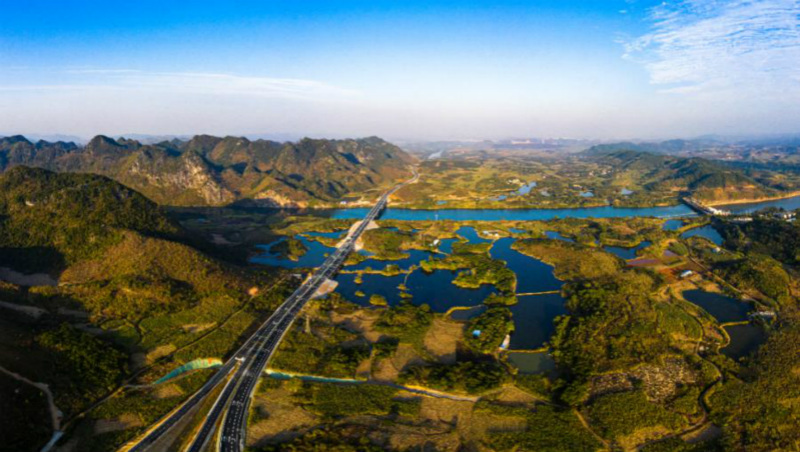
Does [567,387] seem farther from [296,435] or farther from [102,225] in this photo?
[102,225]

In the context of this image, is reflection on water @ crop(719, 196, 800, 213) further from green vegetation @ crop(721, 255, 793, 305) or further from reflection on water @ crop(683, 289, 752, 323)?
reflection on water @ crop(683, 289, 752, 323)

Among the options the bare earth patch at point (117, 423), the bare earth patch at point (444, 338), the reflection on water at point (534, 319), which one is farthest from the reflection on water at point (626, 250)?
the bare earth patch at point (117, 423)

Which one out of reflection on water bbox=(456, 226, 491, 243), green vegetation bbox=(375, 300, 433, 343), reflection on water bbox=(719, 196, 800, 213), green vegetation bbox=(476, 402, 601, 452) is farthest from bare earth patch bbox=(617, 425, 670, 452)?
reflection on water bbox=(719, 196, 800, 213)

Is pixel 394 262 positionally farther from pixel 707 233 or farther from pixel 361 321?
pixel 707 233

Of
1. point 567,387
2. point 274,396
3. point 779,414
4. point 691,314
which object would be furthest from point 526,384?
point 691,314

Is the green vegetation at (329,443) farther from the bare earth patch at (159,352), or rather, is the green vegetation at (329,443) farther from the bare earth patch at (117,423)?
the bare earth patch at (159,352)

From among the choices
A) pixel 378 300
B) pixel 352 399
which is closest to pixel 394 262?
pixel 378 300
